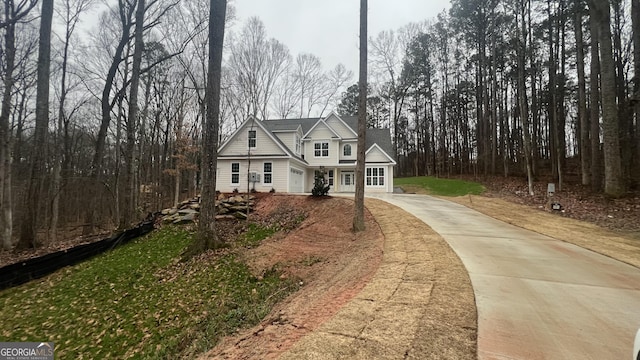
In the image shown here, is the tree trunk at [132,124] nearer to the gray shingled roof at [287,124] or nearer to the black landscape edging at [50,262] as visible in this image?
the black landscape edging at [50,262]

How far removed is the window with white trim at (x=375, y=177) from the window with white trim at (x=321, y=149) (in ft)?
12.5

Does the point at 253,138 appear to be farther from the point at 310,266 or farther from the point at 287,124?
the point at 310,266

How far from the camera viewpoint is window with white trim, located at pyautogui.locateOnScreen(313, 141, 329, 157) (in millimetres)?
24094

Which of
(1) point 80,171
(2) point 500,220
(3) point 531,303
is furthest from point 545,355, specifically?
(1) point 80,171

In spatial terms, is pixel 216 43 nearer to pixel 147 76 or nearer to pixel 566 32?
pixel 147 76

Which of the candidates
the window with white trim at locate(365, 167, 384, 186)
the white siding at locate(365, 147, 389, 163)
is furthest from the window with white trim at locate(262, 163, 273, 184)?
the white siding at locate(365, 147, 389, 163)

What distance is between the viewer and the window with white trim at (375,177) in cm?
2351

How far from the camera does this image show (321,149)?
24188 mm

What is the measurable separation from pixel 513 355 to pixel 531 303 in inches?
59.5

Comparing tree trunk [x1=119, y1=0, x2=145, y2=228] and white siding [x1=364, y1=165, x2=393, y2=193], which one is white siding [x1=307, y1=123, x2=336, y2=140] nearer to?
white siding [x1=364, y1=165, x2=393, y2=193]

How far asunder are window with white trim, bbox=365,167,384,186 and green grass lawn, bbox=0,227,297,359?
54.3ft

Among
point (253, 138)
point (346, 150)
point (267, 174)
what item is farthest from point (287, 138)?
point (346, 150)

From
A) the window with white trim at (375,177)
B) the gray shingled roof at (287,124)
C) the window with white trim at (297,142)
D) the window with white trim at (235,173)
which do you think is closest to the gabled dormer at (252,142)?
the window with white trim at (235,173)

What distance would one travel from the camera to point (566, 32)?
20.9 metres
